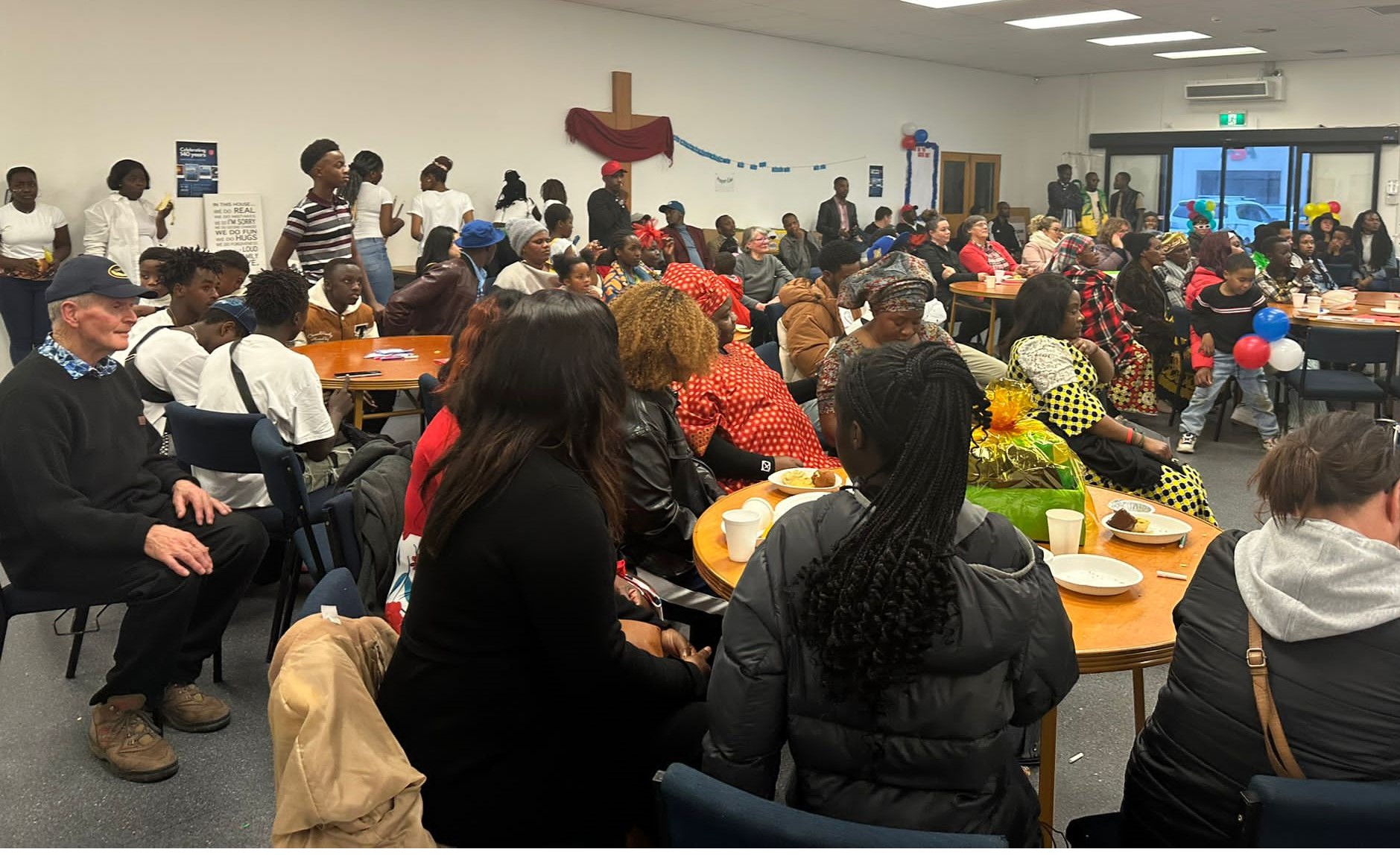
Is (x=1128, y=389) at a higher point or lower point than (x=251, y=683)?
higher

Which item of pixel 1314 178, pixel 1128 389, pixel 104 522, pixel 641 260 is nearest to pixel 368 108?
pixel 641 260

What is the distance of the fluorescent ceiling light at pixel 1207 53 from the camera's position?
13.8m

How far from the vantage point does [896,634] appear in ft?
4.78

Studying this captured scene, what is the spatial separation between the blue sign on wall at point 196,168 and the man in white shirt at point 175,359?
4.63 meters

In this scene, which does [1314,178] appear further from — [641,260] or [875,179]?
[641,260]

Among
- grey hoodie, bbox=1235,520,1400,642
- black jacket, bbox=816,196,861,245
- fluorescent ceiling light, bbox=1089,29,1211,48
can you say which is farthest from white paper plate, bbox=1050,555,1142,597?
fluorescent ceiling light, bbox=1089,29,1211,48

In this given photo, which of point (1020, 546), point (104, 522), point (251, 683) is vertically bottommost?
point (251, 683)

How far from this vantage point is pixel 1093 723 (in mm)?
3164

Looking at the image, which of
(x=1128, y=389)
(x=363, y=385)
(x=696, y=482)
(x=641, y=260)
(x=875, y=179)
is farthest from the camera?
(x=875, y=179)

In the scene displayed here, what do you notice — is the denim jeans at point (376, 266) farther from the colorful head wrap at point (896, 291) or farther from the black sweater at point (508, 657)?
the black sweater at point (508, 657)

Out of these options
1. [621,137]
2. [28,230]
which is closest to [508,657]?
[28,230]

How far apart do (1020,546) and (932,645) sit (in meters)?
0.21

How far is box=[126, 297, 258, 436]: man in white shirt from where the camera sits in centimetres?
392

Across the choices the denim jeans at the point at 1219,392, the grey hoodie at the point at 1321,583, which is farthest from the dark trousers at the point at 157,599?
the denim jeans at the point at 1219,392
